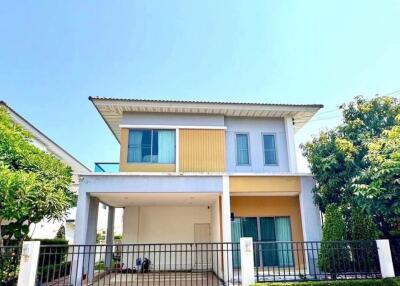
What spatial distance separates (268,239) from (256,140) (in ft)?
13.6

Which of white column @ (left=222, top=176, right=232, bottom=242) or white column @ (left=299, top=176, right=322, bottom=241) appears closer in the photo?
white column @ (left=222, top=176, right=232, bottom=242)

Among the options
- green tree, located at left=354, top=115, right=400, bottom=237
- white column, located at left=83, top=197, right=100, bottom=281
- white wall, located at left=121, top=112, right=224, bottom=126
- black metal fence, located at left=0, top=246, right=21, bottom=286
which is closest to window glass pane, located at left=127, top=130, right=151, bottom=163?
white wall, located at left=121, top=112, right=224, bottom=126

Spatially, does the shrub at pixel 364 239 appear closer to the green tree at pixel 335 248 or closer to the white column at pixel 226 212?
the green tree at pixel 335 248

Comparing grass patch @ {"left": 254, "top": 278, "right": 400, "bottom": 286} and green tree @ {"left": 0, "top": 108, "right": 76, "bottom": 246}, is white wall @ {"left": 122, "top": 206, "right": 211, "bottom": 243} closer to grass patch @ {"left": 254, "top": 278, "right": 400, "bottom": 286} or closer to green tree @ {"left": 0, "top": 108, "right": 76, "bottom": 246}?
green tree @ {"left": 0, "top": 108, "right": 76, "bottom": 246}

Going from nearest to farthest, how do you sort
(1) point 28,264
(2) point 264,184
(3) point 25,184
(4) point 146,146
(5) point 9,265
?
1. (1) point 28,264
2. (3) point 25,184
3. (5) point 9,265
4. (2) point 264,184
5. (4) point 146,146

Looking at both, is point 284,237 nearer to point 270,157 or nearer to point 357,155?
point 270,157

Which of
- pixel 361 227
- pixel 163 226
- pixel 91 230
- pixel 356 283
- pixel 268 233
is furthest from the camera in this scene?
pixel 163 226

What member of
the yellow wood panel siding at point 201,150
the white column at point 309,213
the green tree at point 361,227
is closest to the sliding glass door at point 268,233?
the white column at point 309,213

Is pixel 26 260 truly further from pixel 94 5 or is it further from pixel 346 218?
pixel 346 218

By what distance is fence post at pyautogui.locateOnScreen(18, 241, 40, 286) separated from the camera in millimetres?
7141

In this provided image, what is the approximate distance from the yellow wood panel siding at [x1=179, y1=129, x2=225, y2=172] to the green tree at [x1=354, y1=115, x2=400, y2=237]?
16.7 feet

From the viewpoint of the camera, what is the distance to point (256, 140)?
12.7m

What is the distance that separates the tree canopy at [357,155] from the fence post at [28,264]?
901 centimetres

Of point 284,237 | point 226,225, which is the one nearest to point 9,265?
point 226,225
